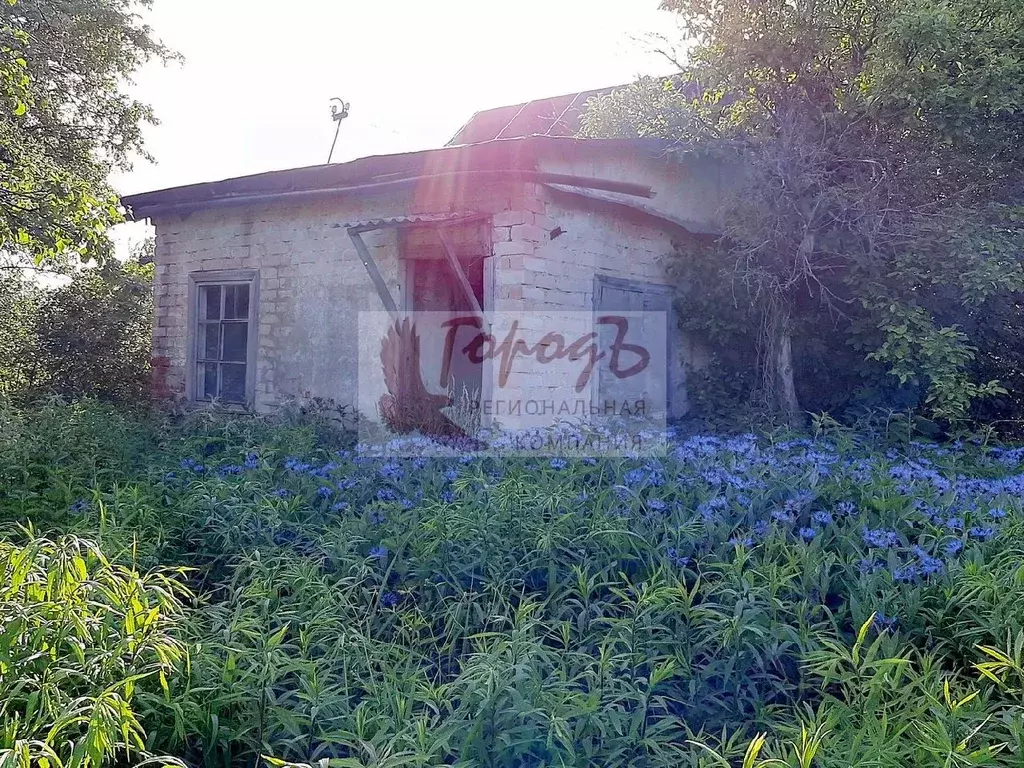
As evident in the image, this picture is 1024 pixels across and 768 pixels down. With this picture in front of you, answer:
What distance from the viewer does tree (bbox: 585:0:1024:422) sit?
666 cm

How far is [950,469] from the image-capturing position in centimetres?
466

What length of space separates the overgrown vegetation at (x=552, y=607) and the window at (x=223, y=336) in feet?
12.0

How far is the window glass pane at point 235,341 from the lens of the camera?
329 inches

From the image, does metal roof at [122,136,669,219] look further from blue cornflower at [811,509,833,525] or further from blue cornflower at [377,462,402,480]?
blue cornflower at [811,509,833,525]

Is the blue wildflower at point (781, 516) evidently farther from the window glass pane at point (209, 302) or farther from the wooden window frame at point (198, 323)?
the window glass pane at point (209, 302)

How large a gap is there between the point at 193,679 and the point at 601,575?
1.41 meters

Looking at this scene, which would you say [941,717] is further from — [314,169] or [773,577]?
[314,169]

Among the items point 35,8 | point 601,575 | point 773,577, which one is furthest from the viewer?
point 35,8

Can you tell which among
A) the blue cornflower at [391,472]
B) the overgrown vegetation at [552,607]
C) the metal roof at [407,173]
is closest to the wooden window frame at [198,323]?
the metal roof at [407,173]

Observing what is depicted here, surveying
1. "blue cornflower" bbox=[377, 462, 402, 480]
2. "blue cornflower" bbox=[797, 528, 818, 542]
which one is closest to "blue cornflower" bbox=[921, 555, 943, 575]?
"blue cornflower" bbox=[797, 528, 818, 542]

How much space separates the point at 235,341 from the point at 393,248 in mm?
2245

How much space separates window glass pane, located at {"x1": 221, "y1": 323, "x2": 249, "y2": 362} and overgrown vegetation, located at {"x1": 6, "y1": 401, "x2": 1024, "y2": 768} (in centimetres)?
373

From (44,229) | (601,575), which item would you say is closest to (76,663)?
(601,575)

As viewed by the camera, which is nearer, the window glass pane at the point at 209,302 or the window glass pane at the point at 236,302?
the window glass pane at the point at 236,302
